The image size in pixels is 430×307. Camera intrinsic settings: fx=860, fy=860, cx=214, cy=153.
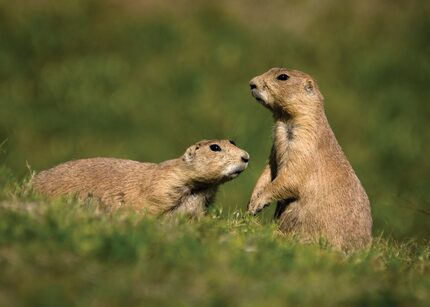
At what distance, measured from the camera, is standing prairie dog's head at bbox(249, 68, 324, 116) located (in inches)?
328

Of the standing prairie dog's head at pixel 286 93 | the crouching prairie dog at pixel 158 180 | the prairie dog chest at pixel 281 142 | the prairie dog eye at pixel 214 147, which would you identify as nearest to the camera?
the crouching prairie dog at pixel 158 180

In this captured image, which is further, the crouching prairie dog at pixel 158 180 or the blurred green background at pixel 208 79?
the blurred green background at pixel 208 79

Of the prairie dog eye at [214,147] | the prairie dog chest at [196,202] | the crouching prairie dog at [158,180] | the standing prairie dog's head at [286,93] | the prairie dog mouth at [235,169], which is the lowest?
the prairie dog chest at [196,202]

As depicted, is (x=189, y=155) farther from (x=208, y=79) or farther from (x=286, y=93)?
(x=208, y=79)

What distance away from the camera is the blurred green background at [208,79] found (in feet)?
44.2

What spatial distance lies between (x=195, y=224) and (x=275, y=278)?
1317 mm

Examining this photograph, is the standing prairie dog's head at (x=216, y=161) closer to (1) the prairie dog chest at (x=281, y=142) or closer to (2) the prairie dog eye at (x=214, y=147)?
(2) the prairie dog eye at (x=214, y=147)

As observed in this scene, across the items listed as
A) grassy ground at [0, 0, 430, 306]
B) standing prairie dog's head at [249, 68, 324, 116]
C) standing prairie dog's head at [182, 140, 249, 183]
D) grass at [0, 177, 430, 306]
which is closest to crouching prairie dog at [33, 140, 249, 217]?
standing prairie dog's head at [182, 140, 249, 183]

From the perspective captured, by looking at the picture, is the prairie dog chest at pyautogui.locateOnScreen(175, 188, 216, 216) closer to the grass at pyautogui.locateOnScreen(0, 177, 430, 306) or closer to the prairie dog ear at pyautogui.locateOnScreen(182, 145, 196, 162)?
the prairie dog ear at pyautogui.locateOnScreen(182, 145, 196, 162)

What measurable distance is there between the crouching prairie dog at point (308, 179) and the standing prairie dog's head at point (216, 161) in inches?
14.2

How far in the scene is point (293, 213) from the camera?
794cm

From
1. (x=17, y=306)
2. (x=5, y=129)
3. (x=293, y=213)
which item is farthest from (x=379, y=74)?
(x=17, y=306)

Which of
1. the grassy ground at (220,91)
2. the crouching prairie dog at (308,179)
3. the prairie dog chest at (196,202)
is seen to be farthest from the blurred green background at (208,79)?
the crouching prairie dog at (308,179)

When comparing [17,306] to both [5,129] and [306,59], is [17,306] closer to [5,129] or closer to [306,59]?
[5,129]
